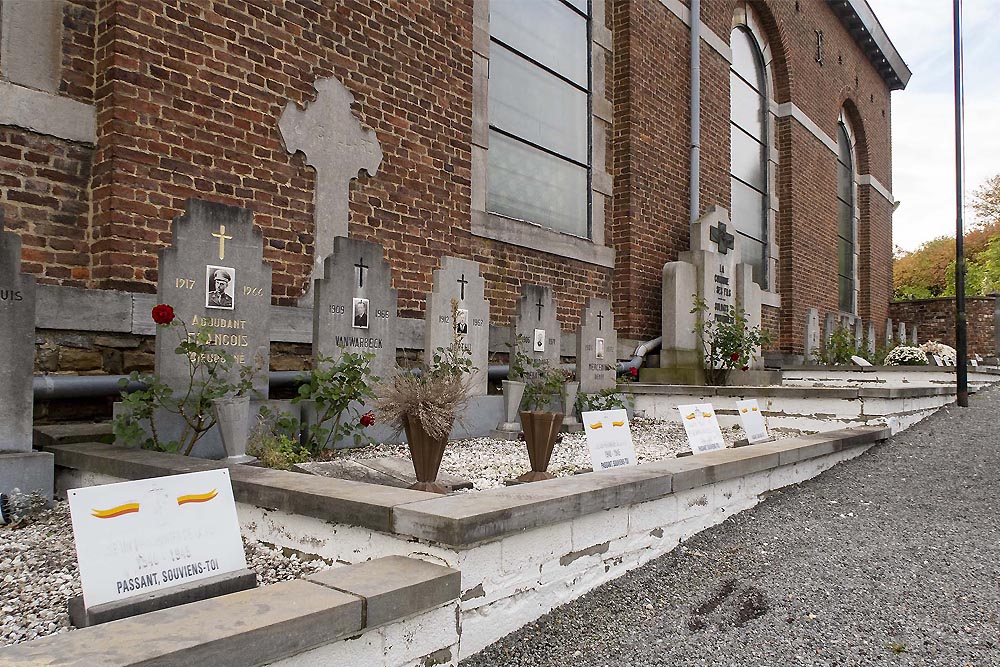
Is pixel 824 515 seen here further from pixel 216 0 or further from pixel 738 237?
pixel 738 237

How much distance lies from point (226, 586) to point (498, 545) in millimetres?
841

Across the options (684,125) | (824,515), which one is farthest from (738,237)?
(824,515)

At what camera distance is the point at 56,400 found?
443 cm

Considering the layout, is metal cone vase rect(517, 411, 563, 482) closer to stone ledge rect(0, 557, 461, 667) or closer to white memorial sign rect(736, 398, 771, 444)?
stone ledge rect(0, 557, 461, 667)

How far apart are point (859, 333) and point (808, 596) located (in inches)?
610

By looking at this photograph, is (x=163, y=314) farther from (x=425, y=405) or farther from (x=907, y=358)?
(x=907, y=358)

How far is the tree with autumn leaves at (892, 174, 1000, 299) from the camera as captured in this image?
96.8 feet

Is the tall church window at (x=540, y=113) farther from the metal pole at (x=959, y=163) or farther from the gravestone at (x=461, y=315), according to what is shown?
the metal pole at (x=959, y=163)

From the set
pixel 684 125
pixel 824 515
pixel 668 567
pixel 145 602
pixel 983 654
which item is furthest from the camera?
pixel 684 125

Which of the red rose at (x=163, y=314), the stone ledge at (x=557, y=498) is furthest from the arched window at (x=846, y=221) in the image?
the red rose at (x=163, y=314)

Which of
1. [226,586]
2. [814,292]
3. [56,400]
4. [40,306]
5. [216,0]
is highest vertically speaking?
[216,0]

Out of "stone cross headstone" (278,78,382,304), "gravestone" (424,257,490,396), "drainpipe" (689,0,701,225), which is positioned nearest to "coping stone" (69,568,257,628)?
"gravestone" (424,257,490,396)

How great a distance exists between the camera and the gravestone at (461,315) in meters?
5.73

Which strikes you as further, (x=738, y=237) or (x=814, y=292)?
(x=814, y=292)
